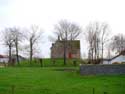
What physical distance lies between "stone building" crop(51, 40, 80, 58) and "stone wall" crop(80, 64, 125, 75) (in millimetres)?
57943

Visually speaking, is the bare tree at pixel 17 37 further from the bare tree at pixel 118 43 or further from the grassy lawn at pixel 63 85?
the grassy lawn at pixel 63 85

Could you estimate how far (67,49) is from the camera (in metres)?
108

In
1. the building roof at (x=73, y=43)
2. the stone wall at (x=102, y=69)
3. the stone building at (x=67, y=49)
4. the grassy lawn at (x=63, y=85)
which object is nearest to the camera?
the grassy lawn at (x=63, y=85)

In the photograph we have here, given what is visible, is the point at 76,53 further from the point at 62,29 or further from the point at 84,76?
the point at 84,76

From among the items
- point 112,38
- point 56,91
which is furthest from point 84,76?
point 112,38

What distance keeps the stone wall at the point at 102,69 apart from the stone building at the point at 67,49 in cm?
5794

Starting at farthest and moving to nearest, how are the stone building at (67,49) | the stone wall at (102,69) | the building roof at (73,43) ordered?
1. the stone building at (67,49)
2. the building roof at (73,43)
3. the stone wall at (102,69)

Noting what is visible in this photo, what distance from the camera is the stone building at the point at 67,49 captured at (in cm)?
10479

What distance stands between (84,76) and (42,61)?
57.4m

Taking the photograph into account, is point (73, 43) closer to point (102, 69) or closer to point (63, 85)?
point (102, 69)

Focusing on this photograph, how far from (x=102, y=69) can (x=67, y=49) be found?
6344cm

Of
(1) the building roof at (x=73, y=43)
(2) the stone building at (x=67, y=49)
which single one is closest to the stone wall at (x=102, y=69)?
(1) the building roof at (x=73, y=43)

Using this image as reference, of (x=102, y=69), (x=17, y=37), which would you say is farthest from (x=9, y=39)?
(x=102, y=69)

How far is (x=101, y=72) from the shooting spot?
45.0m
